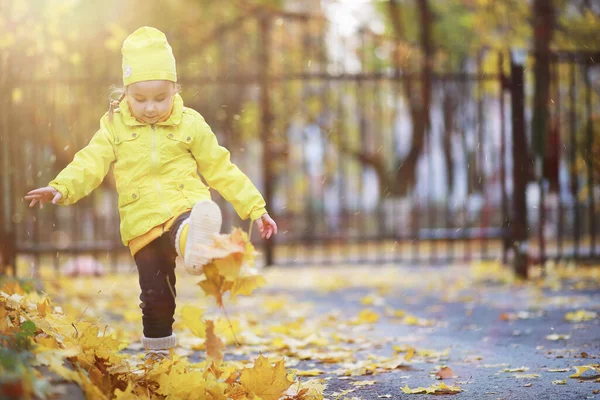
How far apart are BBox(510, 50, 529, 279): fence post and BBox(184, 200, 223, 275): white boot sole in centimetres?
574

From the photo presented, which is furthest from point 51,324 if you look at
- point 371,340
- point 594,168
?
point 594,168

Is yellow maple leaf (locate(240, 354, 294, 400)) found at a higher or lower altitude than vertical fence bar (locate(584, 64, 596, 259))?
lower

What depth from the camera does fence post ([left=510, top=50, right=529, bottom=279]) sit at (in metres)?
8.20

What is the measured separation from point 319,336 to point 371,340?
33cm

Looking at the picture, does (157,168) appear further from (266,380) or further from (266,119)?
(266,119)

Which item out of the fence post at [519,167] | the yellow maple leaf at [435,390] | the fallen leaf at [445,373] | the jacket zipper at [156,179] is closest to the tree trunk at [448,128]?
the fence post at [519,167]

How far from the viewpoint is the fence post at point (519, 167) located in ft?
26.9

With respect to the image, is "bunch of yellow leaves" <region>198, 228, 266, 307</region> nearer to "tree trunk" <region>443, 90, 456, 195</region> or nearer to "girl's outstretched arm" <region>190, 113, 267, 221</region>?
"girl's outstretched arm" <region>190, 113, 267, 221</region>

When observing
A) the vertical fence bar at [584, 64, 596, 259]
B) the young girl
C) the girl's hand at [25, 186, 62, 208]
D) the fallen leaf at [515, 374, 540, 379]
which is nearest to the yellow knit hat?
the young girl

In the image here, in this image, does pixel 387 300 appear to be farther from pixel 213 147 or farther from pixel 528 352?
pixel 213 147

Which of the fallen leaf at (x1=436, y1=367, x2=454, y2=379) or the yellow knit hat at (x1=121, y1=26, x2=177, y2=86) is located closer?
the yellow knit hat at (x1=121, y1=26, x2=177, y2=86)

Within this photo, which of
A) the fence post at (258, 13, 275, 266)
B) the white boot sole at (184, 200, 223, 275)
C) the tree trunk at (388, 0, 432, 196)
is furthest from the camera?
the tree trunk at (388, 0, 432, 196)

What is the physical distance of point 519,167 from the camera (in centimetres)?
821

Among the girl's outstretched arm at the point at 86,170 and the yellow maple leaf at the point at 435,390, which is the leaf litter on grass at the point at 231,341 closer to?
the yellow maple leaf at the point at 435,390
